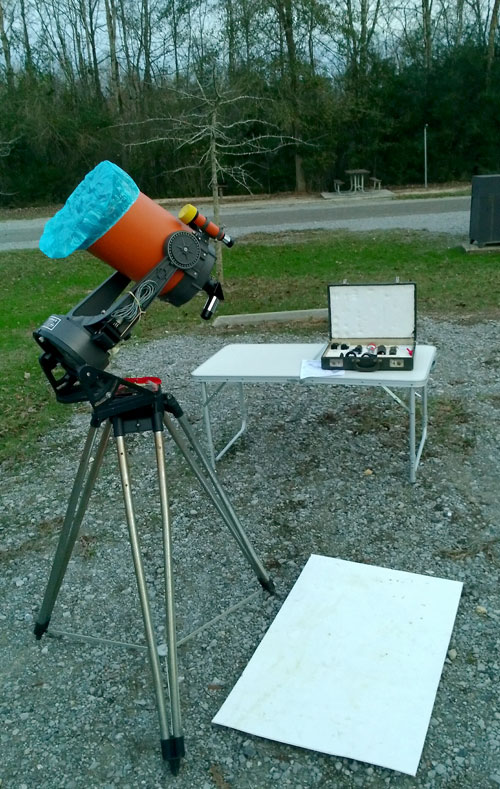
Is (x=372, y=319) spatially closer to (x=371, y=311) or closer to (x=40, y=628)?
(x=371, y=311)

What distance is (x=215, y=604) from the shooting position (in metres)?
2.99

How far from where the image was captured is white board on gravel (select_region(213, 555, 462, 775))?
7.38 ft

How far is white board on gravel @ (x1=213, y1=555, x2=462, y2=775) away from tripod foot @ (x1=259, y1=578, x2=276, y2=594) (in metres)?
0.09

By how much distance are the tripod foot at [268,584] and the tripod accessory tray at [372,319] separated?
4.55 feet

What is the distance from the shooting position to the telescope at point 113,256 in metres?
2.16

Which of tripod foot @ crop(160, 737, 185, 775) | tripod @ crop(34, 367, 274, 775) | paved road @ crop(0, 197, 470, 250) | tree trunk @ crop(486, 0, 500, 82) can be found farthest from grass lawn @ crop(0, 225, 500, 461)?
tree trunk @ crop(486, 0, 500, 82)

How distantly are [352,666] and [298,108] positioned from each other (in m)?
21.1

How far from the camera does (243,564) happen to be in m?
3.28

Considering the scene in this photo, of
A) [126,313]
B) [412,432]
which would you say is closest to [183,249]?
[126,313]

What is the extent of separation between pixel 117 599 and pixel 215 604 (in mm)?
454

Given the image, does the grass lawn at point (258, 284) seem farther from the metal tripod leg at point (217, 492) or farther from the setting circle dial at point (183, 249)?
the setting circle dial at point (183, 249)

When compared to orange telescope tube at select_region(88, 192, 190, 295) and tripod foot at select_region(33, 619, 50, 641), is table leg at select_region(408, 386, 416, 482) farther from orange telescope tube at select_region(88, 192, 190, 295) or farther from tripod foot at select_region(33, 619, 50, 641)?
tripod foot at select_region(33, 619, 50, 641)

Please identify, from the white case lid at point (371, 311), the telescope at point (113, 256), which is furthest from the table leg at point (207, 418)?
the telescope at point (113, 256)

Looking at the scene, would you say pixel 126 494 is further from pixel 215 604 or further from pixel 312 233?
pixel 312 233
